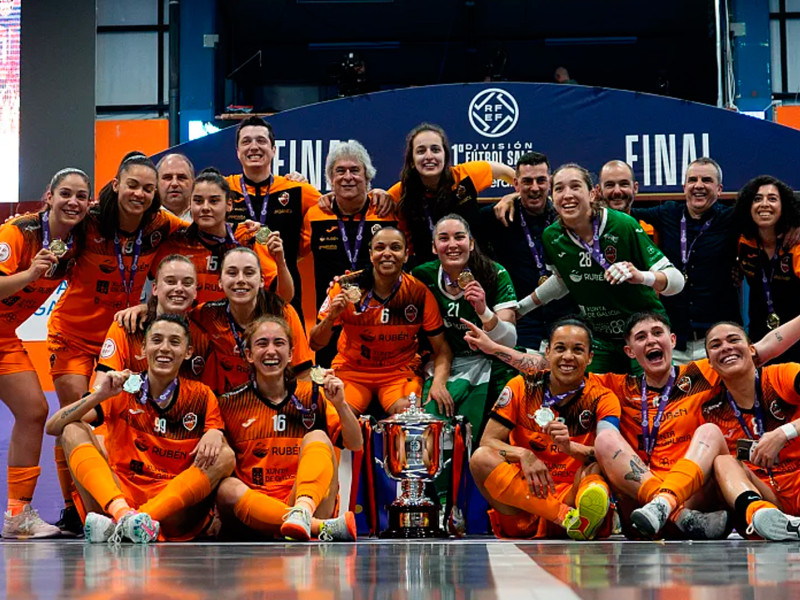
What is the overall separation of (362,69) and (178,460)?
971 centimetres

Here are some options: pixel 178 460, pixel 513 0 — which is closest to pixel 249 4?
pixel 513 0

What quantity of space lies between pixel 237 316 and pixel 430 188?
1.53m

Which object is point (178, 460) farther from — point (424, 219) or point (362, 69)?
point (362, 69)

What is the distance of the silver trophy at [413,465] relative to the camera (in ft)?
17.1

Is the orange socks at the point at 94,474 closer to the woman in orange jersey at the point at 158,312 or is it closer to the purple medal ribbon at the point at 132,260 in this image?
the woman in orange jersey at the point at 158,312

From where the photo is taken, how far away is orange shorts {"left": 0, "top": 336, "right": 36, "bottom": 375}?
568 cm

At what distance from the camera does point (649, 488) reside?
189 inches

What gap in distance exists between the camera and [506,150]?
27.5 ft

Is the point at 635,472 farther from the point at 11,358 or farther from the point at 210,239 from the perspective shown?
the point at 11,358

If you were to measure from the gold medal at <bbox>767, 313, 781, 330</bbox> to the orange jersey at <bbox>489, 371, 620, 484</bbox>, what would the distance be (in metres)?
1.24

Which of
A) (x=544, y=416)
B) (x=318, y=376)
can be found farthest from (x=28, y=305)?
(x=544, y=416)

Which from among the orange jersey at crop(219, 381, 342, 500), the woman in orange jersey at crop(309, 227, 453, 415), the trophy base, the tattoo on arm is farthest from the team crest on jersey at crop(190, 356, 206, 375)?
the tattoo on arm

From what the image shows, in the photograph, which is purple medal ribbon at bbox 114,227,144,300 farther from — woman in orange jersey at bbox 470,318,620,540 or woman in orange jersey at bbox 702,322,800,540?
woman in orange jersey at bbox 702,322,800,540

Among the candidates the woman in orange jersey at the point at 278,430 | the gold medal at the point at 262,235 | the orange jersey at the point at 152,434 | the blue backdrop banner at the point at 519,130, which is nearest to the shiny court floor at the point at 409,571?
the woman in orange jersey at the point at 278,430
